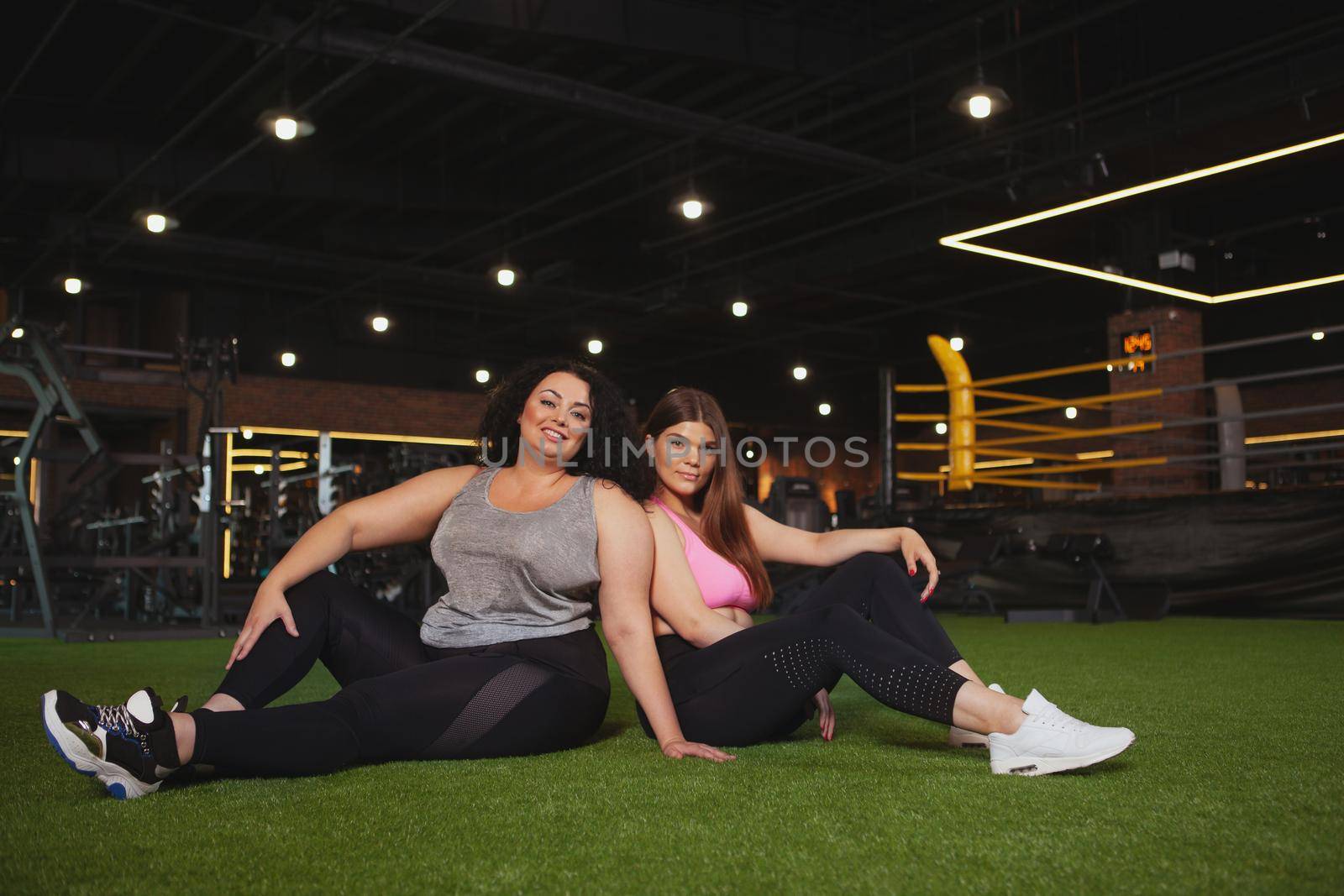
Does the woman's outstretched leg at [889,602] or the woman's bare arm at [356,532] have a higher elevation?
the woman's bare arm at [356,532]

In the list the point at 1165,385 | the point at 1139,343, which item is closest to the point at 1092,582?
the point at 1165,385

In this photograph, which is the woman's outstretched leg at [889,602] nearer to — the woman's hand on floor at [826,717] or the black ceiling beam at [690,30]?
the woman's hand on floor at [826,717]

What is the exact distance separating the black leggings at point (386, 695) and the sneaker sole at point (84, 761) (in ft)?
0.36

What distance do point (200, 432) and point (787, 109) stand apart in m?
5.13

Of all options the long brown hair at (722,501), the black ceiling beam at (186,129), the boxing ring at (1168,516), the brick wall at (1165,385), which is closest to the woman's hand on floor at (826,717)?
the long brown hair at (722,501)

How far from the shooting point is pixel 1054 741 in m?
1.91

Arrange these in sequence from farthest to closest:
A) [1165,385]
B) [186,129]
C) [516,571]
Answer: [1165,385], [186,129], [516,571]

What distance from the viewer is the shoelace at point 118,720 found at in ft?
5.58

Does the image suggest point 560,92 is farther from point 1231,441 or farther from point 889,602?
point 889,602

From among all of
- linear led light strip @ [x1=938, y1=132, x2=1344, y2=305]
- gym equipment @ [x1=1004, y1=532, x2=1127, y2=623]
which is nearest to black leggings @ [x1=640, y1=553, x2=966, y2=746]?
gym equipment @ [x1=1004, y1=532, x2=1127, y2=623]

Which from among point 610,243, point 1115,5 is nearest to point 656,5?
point 1115,5

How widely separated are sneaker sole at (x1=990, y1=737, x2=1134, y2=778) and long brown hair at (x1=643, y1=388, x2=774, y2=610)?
775 millimetres

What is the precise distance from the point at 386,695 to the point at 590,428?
715 mm

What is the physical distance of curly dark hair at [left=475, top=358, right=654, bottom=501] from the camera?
2416mm
